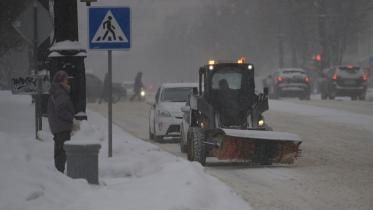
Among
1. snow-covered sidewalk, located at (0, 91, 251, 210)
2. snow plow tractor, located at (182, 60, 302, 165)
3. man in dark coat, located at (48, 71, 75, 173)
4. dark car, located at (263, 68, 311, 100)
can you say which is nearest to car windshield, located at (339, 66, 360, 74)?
dark car, located at (263, 68, 311, 100)

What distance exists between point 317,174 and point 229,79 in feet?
12.0

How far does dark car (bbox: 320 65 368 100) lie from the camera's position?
145ft

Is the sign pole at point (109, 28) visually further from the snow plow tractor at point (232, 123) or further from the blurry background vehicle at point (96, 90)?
the blurry background vehicle at point (96, 90)

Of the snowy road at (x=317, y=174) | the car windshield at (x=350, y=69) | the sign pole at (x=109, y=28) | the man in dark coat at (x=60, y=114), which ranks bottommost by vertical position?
the snowy road at (x=317, y=174)

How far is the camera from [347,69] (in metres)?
45.0

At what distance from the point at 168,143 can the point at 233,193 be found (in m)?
10.4

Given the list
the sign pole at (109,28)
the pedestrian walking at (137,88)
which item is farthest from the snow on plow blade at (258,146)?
the pedestrian walking at (137,88)

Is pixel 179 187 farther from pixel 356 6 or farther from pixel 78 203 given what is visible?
pixel 356 6

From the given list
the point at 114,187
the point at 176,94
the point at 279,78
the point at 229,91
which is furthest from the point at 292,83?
the point at 114,187

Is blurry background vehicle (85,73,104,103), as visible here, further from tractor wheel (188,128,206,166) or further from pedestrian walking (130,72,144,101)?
tractor wheel (188,128,206,166)

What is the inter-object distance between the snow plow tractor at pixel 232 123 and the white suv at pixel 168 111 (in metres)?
3.85

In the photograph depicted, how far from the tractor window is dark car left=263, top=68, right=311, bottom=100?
95.4 ft

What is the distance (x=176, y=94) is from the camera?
23047mm

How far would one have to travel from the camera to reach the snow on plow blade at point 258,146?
1471cm
